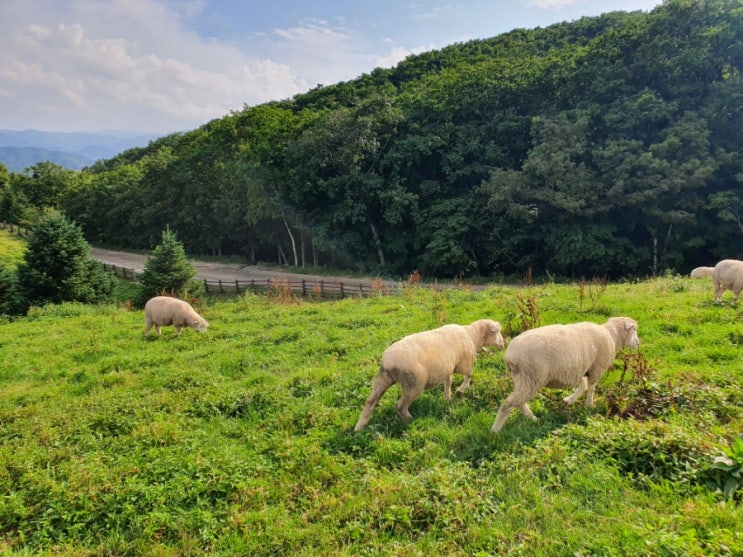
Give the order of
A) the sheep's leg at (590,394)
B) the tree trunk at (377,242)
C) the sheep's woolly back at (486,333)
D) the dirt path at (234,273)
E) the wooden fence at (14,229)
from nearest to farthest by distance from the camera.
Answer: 1. the sheep's leg at (590,394)
2. the sheep's woolly back at (486,333)
3. the dirt path at (234,273)
4. the tree trunk at (377,242)
5. the wooden fence at (14,229)

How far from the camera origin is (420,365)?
20.3 feet

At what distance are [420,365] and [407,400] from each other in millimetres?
557

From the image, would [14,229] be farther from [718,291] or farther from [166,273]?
[718,291]

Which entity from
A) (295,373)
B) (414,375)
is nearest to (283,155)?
(295,373)

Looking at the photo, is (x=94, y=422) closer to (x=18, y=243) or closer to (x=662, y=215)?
(x=662, y=215)

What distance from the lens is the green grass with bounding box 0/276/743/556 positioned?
13.4 ft

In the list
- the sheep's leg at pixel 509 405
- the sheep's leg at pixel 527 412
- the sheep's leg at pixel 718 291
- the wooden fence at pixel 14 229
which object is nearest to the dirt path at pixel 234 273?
the wooden fence at pixel 14 229

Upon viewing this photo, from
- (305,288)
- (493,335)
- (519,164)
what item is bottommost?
(305,288)

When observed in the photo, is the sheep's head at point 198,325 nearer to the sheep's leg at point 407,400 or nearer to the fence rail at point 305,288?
the sheep's leg at point 407,400

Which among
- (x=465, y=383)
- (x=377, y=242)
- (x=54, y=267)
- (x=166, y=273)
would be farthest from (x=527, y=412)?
(x=377, y=242)

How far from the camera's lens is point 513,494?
4.49 m

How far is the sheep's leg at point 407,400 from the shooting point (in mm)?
6180

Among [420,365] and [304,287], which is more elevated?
[420,365]

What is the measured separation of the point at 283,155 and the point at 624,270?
2856 cm
